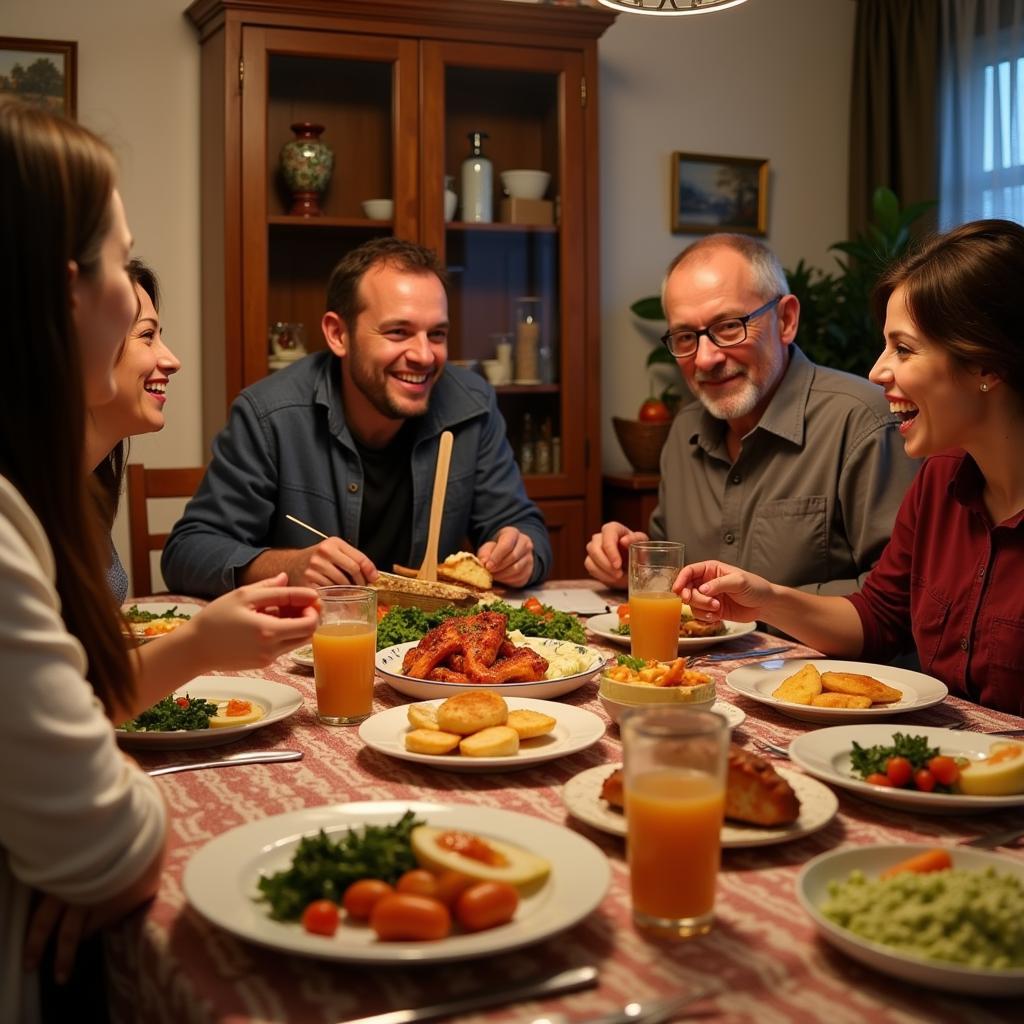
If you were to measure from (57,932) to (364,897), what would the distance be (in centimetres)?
32

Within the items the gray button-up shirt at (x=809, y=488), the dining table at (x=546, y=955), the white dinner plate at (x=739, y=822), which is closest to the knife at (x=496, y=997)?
the dining table at (x=546, y=955)

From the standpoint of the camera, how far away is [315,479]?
2.87 m

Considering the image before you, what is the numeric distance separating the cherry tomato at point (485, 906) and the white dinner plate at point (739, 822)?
0.20 m

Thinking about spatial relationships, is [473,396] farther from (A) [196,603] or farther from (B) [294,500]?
(A) [196,603]

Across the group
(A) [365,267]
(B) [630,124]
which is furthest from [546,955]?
(B) [630,124]

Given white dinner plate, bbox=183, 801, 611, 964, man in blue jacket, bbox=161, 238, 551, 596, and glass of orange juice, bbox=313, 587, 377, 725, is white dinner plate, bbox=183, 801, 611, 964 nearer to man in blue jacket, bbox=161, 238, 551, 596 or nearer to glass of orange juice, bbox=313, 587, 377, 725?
glass of orange juice, bbox=313, 587, 377, 725

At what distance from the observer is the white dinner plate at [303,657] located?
1853 mm

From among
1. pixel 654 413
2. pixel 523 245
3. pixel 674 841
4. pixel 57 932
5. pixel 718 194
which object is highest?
pixel 718 194

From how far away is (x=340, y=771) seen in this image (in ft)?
4.39

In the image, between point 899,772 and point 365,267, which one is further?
point 365,267

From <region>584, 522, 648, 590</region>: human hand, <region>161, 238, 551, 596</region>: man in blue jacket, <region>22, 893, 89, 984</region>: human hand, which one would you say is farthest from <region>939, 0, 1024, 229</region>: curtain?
<region>22, 893, 89, 984</region>: human hand

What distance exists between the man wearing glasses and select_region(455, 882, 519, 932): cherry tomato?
60.6 inches

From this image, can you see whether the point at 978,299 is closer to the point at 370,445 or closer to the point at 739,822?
the point at 739,822

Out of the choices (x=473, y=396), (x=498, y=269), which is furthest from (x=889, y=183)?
(x=473, y=396)
